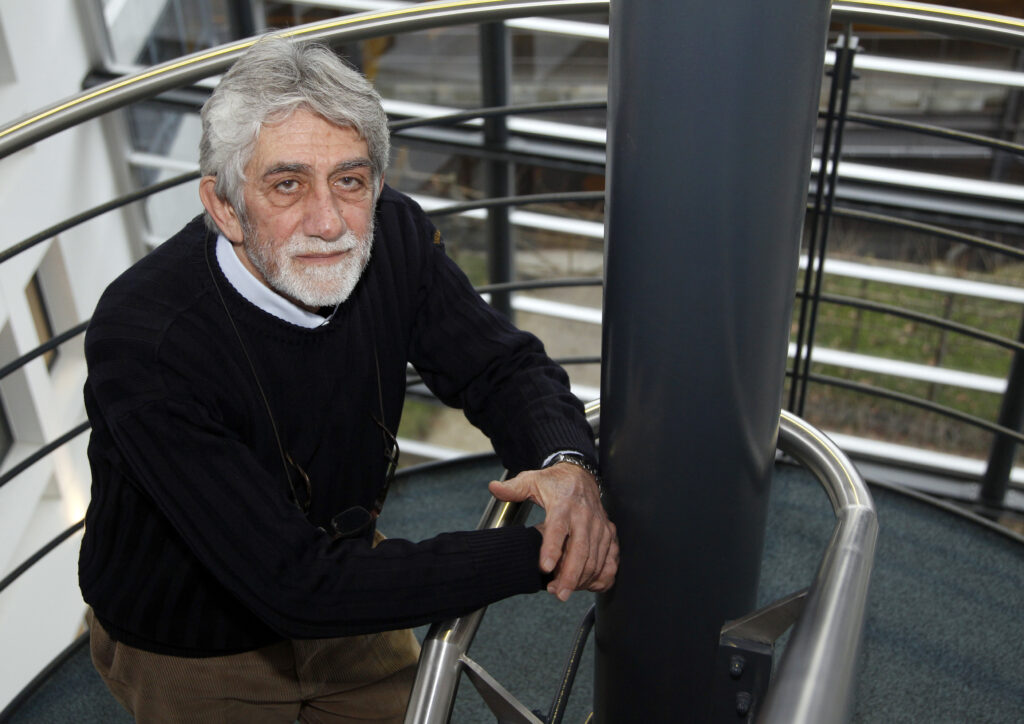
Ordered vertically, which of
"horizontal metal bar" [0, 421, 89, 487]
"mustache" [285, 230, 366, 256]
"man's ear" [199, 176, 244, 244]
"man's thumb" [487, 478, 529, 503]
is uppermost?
"man's ear" [199, 176, 244, 244]

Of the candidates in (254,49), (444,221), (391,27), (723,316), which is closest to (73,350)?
(444,221)

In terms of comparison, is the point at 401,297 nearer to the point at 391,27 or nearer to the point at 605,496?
the point at 605,496

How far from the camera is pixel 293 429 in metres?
1.30

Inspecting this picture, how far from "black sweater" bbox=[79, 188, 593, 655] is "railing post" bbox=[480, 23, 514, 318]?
8.90 ft

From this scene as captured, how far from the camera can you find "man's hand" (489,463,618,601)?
1081 millimetres

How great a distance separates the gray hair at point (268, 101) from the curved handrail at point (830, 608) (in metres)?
0.65

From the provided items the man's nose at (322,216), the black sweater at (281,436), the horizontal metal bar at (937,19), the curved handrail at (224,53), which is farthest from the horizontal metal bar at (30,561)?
the horizontal metal bar at (937,19)

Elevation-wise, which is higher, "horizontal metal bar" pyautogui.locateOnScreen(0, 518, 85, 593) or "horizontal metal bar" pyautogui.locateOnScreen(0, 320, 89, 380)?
"horizontal metal bar" pyautogui.locateOnScreen(0, 320, 89, 380)

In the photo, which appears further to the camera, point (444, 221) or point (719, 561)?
point (444, 221)

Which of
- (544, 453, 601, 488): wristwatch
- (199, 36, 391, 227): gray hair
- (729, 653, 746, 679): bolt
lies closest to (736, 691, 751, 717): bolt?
(729, 653, 746, 679): bolt

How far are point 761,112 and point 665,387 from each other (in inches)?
11.0

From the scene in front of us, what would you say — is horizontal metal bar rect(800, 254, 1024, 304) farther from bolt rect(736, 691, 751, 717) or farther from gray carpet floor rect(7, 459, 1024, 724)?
bolt rect(736, 691, 751, 717)

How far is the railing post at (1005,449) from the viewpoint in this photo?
288 centimetres

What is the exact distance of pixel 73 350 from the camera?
7.02 meters
